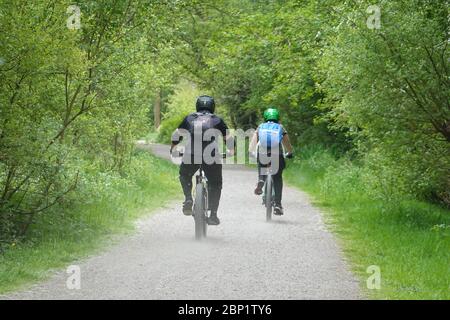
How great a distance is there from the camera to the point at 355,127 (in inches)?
500

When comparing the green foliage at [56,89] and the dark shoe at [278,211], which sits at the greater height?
the green foliage at [56,89]

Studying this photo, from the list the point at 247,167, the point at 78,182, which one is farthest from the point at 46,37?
the point at 247,167

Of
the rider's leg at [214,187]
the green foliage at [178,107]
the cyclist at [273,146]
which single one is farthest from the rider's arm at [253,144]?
the green foliage at [178,107]

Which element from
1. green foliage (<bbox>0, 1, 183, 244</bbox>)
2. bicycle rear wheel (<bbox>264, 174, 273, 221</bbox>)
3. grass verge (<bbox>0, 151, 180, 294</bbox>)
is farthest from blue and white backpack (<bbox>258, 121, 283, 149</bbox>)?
grass verge (<bbox>0, 151, 180, 294</bbox>)

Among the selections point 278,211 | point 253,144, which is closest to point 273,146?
point 253,144

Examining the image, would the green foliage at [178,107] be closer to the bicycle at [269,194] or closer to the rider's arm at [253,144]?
the rider's arm at [253,144]

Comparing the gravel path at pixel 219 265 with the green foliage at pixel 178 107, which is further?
the green foliage at pixel 178 107

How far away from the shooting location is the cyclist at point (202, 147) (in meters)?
10.2

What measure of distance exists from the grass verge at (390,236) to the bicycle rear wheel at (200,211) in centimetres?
199

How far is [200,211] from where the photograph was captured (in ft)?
33.2

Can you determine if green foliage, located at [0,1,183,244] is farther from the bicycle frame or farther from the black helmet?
the bicycle frame

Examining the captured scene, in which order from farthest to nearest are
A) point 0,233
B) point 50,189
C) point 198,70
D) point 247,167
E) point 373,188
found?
1. point 198,70
2. point 247,167
3. point 373,188
4. point 50,189
5. point 0,233

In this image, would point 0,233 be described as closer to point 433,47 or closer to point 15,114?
point 15,114
